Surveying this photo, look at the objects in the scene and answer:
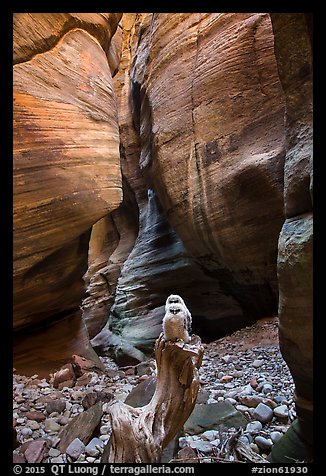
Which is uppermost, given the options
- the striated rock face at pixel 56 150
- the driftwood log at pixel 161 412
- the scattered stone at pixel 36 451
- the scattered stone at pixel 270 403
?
the striated rock face at pixel 56 150

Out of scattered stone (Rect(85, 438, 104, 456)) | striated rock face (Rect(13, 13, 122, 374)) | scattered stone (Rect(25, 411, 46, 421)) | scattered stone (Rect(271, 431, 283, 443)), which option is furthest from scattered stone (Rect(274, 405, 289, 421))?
striated rock face (Rect(13, 13, 122, 374))

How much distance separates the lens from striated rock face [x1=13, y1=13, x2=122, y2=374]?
3.51 m

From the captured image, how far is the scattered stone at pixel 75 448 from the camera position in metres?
2.19

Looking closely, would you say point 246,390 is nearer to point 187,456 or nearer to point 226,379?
point 226,379

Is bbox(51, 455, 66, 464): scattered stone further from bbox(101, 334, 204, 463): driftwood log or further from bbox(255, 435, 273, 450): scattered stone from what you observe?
bbox(255, 435, 273, 450): scattered stone

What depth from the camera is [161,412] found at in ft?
7.12

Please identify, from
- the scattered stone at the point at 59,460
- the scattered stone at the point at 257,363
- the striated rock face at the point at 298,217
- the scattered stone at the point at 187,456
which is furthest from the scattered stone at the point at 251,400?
the scattered stone at the point at 59,460

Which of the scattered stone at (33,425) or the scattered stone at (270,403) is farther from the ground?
the scattered stone at (270,403)

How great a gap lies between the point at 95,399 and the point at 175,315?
5.12 feet

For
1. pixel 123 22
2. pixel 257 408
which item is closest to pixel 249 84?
pixel 257 408

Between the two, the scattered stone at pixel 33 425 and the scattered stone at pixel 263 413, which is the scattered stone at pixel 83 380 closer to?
the scattered stone at pixel 33 425

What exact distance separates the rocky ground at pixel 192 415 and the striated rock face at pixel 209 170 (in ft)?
7.88

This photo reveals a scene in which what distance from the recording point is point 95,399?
320 cm
